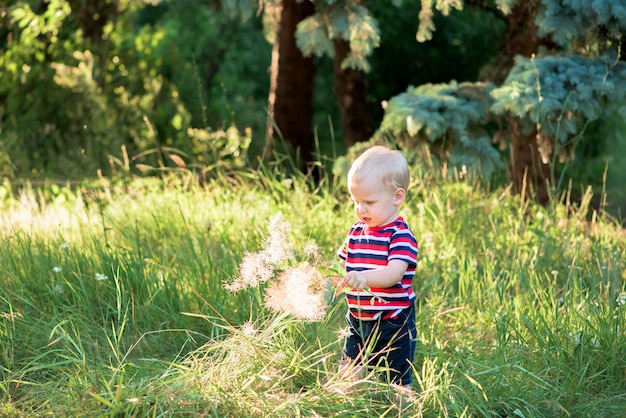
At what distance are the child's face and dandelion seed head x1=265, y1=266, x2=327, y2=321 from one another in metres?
0.31

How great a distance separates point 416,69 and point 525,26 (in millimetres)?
3962

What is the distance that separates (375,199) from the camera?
9.66 feet

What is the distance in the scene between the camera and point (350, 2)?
6.03m

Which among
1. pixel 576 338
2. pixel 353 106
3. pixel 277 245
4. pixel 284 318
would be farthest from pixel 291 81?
pixel 277 245

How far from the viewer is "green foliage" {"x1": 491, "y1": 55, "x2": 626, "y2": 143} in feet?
17.0

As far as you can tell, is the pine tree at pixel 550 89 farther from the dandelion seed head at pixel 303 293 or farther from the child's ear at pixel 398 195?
the dandelion seed head at pixel 303 293

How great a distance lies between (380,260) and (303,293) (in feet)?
1.19

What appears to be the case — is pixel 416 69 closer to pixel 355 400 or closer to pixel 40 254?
pixel 40 254

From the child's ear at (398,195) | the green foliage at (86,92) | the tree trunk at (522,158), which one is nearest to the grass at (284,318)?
the child's ear at (398,195)

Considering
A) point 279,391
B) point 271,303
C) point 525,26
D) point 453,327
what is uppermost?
point 525,26

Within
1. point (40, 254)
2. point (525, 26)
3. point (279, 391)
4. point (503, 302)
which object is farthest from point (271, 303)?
point (525, 26)

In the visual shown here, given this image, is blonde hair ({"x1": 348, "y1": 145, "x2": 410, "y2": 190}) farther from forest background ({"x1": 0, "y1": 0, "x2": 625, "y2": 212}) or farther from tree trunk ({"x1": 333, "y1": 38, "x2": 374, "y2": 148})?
tree trunk ({"x1": 333, "y1": 38, "x2": 374, "y2": 148})

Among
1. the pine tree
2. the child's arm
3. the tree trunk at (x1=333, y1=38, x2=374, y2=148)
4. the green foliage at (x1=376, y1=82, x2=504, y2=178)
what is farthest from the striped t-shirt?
the tree trunk at (x1=333, y1=38, x2=374, y2=148)

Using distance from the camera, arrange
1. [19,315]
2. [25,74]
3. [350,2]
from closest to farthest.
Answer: [19,315], [350,2], [25,74]
